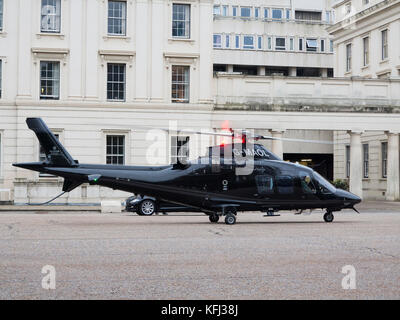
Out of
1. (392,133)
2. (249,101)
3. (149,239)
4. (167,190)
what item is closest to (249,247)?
(149,239)

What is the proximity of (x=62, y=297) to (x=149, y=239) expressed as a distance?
7.98m

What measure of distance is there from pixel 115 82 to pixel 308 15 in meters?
39.4

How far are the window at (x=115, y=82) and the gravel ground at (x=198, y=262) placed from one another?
20242 mm

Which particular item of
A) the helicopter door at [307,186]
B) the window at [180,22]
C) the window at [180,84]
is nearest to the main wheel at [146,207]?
the helicopter door at [307,186]

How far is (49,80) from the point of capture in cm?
3878

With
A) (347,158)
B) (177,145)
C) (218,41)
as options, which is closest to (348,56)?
(347,158)

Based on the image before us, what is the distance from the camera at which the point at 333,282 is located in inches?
389

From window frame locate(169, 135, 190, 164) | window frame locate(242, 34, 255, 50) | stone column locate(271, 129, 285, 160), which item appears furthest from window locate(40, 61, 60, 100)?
window frame locate(242, 34, 255, 50)

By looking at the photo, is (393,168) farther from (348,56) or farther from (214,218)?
(214,218)

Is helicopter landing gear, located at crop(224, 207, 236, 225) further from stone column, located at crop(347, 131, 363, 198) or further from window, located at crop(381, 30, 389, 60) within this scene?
window, located at crop(381, 30, 389, 60)

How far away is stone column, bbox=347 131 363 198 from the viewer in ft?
135

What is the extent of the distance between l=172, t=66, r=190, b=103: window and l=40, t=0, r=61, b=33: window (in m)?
6.72

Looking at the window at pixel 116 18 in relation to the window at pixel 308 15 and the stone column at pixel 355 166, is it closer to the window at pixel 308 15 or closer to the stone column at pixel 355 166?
the stone column at pixel 355 166

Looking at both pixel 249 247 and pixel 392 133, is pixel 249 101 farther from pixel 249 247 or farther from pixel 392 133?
pixel 249 247
